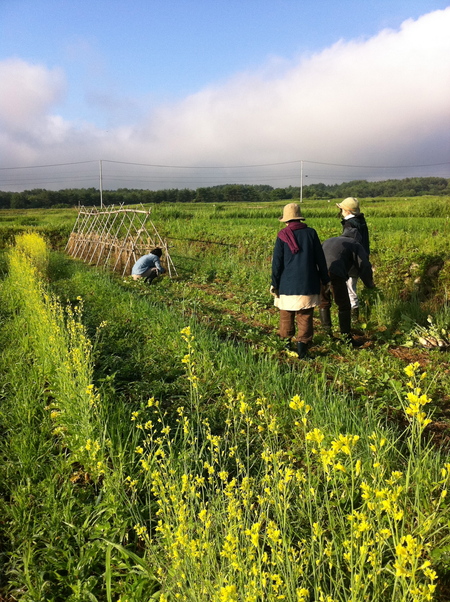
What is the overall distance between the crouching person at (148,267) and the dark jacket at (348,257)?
5972mm

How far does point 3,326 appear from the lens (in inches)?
246

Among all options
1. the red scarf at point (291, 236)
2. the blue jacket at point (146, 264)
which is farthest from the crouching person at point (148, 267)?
the red scarf at point (291, 236)

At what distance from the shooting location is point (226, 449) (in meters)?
2.93

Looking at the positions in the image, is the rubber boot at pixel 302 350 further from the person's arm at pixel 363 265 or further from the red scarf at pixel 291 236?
the person's arm at pixel 363 265

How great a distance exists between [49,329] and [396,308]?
4.98 metres

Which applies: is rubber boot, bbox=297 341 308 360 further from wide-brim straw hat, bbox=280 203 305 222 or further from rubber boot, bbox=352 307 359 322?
rubber boot, bbox=352 307 359 322

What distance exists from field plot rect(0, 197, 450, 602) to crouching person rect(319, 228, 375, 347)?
1.65ft

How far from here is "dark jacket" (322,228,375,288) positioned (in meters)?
5.50

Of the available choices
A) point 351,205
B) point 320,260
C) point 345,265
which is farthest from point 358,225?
point 320,260

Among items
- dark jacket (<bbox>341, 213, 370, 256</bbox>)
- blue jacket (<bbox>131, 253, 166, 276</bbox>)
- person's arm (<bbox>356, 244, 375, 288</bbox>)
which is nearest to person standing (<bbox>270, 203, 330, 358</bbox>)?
person's arm (<bbox>356, 244, 375, 288</bbox>)

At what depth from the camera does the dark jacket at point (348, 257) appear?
18.0 feet

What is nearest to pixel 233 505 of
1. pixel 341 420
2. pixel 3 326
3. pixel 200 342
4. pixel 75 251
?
→ pixel 341 420

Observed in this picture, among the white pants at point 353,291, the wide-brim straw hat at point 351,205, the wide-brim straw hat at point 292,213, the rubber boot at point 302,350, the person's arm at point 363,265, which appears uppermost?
the wide-brim straw hat at point 351,205

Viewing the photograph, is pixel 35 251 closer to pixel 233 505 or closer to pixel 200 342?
pixel 200 342
